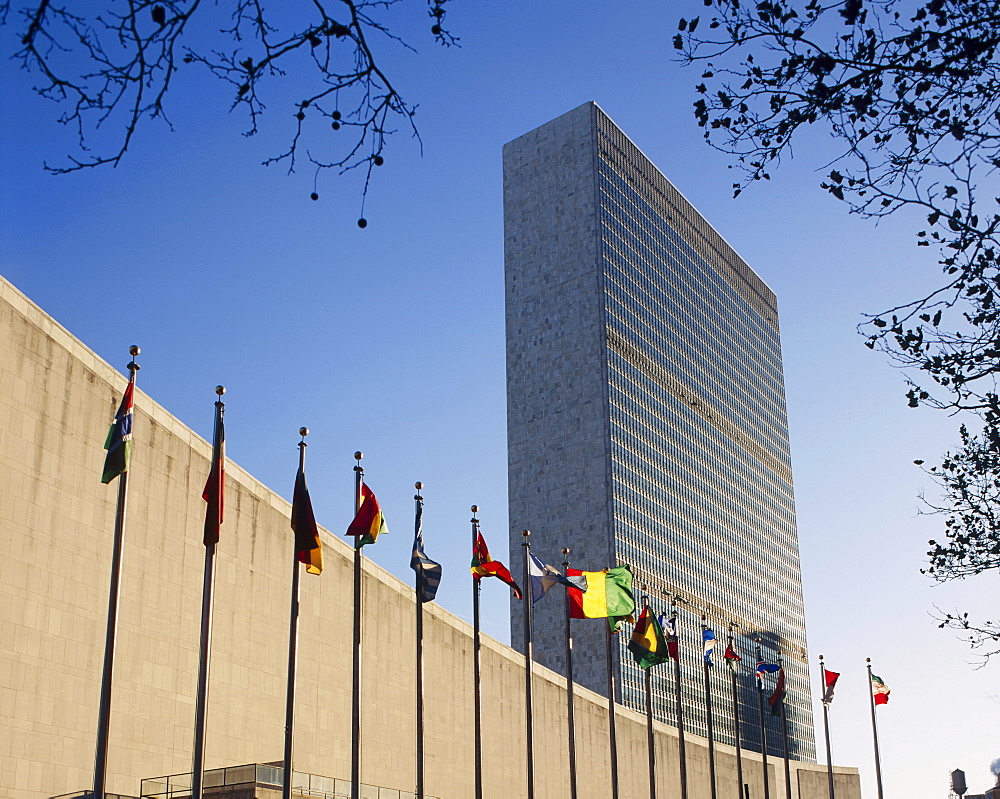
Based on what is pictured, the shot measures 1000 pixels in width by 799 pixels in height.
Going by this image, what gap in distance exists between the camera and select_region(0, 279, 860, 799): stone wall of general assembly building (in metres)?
30.9

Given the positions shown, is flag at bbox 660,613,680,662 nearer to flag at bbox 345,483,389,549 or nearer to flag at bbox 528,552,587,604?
flag at bbox 528,552,587,604

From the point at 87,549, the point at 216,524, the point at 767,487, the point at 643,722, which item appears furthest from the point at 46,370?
the point at 767,487

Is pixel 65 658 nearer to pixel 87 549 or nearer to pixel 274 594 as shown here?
pixel 87 549

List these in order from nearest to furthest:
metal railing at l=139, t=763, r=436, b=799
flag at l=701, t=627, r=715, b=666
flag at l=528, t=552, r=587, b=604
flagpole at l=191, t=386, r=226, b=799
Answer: flagpole at l=191, t=386, r=226, b=799 < metal railing at l=139, t=763, r=436, b=799 < flag at l=528, t=552, r=587, b=604 < flag at l=701, t=627, r=715, b=666

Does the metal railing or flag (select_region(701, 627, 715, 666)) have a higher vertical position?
flag (select_region(701, 627, 715, 666))

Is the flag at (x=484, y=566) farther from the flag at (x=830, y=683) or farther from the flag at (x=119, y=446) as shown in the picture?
the flag at (x=830, y=683)

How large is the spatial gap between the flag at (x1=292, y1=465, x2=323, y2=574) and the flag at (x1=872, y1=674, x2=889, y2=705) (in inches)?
1425

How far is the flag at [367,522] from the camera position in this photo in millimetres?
29172

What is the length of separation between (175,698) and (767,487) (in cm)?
14330

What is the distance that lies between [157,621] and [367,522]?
9.72m

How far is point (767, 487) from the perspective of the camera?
170375mm

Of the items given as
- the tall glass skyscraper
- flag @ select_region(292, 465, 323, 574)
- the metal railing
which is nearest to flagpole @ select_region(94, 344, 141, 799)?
flag @ select_region(292, 465, 323, 574)

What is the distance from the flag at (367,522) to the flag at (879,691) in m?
34.5

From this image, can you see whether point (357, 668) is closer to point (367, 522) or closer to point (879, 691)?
point (367, 522)
